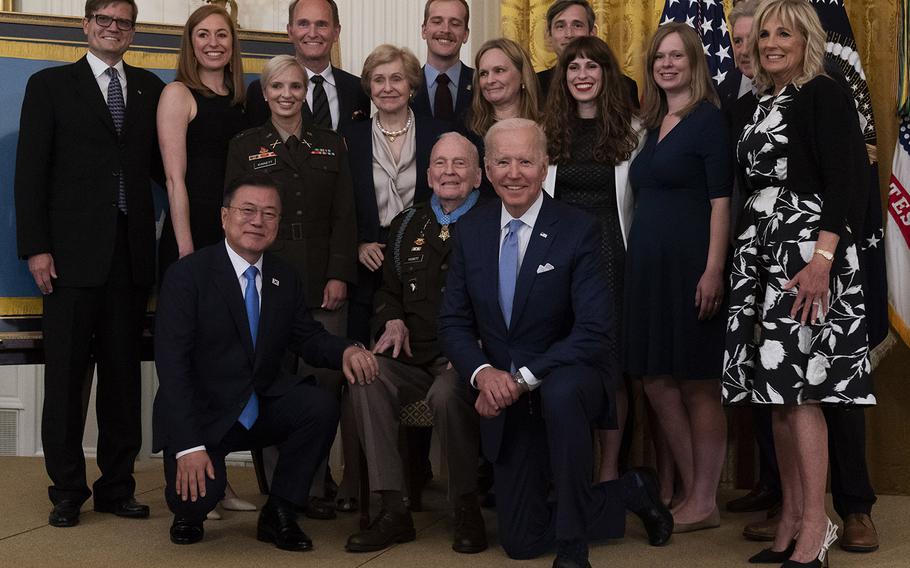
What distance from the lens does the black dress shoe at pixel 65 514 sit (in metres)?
3.67

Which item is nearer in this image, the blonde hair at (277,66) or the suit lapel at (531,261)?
the suit lapel at (531,261)

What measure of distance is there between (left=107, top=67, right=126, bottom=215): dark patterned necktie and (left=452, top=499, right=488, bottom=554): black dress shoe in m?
1.50

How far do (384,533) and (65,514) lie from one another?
1087mm

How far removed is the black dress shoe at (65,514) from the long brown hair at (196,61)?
1.43 meters

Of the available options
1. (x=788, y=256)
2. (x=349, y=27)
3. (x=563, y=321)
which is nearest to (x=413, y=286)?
(x=563, y=321)

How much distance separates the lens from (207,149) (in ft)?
12.9

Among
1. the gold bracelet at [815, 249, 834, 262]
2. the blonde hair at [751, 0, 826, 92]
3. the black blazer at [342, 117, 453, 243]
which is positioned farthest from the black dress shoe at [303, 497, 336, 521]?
the blonde hair at [751, 0, 826, 92]

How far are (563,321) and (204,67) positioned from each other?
1.60 metres

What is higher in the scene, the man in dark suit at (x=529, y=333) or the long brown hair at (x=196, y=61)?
the long brown hair at (x=196, y=61)

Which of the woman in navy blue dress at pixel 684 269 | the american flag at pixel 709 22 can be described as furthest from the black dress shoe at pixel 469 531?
the american flag at pixel 709 22

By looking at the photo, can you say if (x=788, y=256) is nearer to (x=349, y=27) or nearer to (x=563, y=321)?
(x=563, y=321)

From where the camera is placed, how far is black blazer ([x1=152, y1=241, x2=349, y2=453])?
3.32m

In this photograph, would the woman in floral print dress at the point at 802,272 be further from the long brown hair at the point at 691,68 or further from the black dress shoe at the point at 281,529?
the black dress shoe at the point at 281,529

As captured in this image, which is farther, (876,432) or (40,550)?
(876,432)
